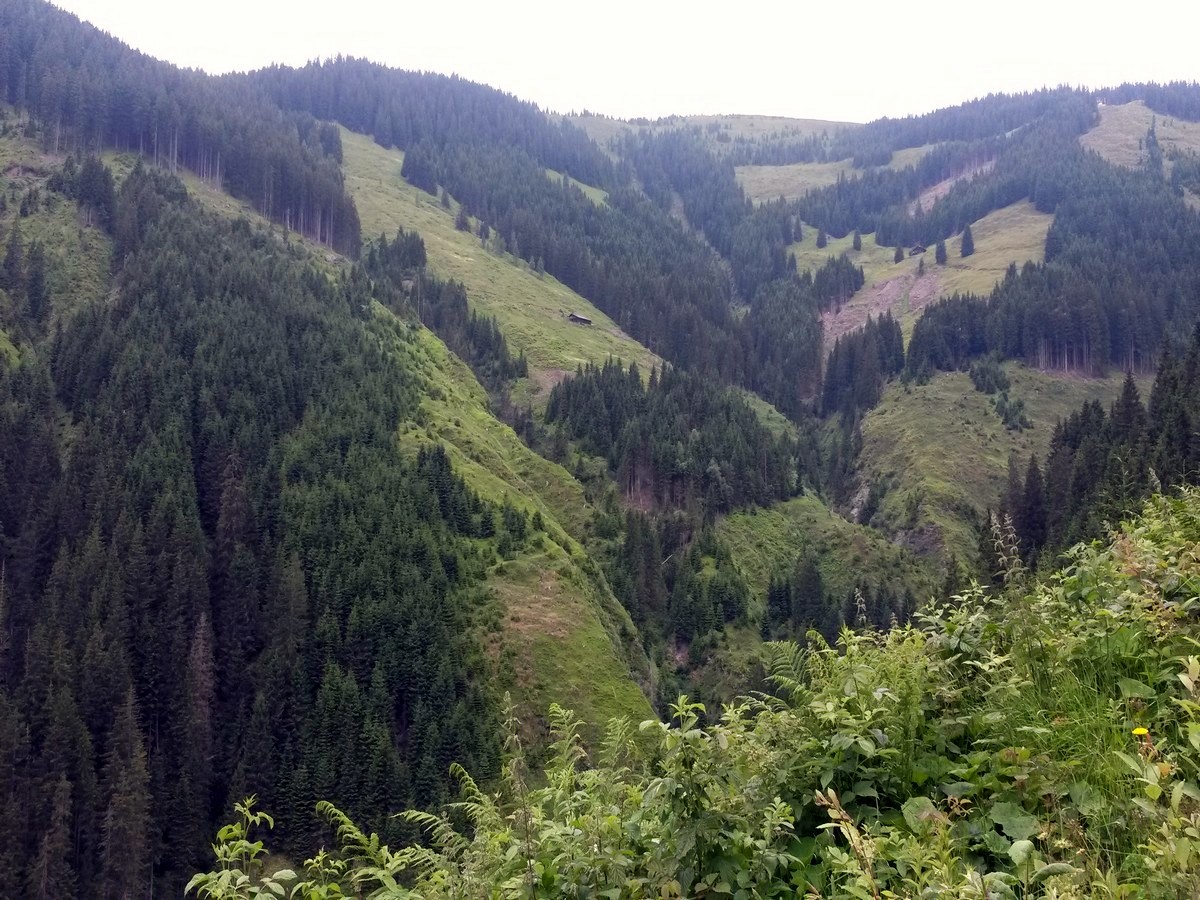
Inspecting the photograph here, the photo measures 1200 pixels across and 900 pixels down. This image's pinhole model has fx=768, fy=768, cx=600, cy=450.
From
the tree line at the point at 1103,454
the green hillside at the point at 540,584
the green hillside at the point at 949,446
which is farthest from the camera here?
the green hillside at the point at 949,446

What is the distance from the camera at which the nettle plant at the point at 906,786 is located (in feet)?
18.9

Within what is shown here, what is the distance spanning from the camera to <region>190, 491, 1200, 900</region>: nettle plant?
5.77 metres

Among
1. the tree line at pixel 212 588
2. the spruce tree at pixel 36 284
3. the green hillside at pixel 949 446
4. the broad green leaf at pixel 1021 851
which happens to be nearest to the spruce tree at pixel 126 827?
the tree line at pixel 212 588

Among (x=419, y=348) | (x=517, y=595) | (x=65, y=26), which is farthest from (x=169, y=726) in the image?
(x=65, y=26)

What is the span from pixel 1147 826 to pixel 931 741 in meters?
2.67

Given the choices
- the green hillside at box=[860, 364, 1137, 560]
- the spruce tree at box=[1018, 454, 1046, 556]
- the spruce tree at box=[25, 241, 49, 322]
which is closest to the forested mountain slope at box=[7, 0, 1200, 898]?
A: the spruce tree at box=[1018, 454, 1046, 556]

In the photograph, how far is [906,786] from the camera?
25.2ft

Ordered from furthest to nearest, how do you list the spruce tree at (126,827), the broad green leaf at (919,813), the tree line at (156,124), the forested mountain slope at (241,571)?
the tree line at (156,124) → the forested mountain slope at (241,571) → the spruce tree at (126,827) → the broad green leaf at (919,813)

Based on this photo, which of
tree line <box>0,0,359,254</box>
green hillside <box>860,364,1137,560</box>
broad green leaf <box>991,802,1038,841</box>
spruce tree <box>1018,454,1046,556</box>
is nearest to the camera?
broad green leaf <box>991,802,1038,841</box>

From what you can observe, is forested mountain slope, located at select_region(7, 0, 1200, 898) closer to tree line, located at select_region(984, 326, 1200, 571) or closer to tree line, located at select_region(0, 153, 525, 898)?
tree line, located at select_region(0, 153, 525, 898)

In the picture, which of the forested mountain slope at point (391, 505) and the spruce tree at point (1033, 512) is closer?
the forested mountain slope at point (391, 505)

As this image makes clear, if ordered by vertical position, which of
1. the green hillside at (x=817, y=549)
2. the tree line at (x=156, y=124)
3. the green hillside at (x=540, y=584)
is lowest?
the green hillside at (x=817, y=549)

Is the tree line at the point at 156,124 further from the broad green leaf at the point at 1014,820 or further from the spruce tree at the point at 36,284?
the broad green leaf at the point at 1014,820

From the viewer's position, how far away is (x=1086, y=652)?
27.6ft
